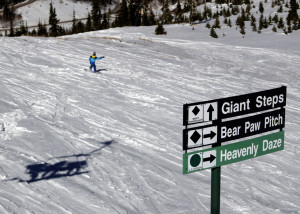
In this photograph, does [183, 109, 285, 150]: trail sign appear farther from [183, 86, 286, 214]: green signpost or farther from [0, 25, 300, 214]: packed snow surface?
[0, 25, 300, 214]: packed snow surface

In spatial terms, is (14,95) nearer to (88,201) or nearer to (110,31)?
(88,201)

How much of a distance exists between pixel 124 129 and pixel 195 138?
326 inches

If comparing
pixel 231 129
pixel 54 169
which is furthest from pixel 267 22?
pixel 231 129

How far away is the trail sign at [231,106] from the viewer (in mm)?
4281

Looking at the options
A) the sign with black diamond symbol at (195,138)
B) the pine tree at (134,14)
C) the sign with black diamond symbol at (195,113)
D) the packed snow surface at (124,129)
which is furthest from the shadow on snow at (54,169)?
the pine tree at (134,14)

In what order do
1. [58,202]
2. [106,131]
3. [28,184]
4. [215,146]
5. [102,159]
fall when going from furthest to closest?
[106,131] < [102,159] < [28,184] < [58,202] < [215,146]

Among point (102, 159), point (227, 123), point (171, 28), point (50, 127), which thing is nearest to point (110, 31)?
point (171, 28)

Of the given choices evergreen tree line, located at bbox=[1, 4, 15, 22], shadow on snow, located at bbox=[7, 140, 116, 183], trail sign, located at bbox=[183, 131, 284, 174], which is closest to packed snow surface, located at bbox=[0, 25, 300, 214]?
shadow on snow, located at bbox=[7, 140, 116, 183]

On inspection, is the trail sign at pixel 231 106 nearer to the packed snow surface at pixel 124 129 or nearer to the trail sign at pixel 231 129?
the trail sign at pixel 231 129

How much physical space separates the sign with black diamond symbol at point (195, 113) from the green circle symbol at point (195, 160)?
385 millimetres

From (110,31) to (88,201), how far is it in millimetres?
29484

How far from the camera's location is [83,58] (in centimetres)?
2306

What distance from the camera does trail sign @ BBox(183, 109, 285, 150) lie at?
14.3 ft

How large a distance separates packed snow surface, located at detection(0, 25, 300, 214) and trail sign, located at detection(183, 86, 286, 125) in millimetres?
3614
